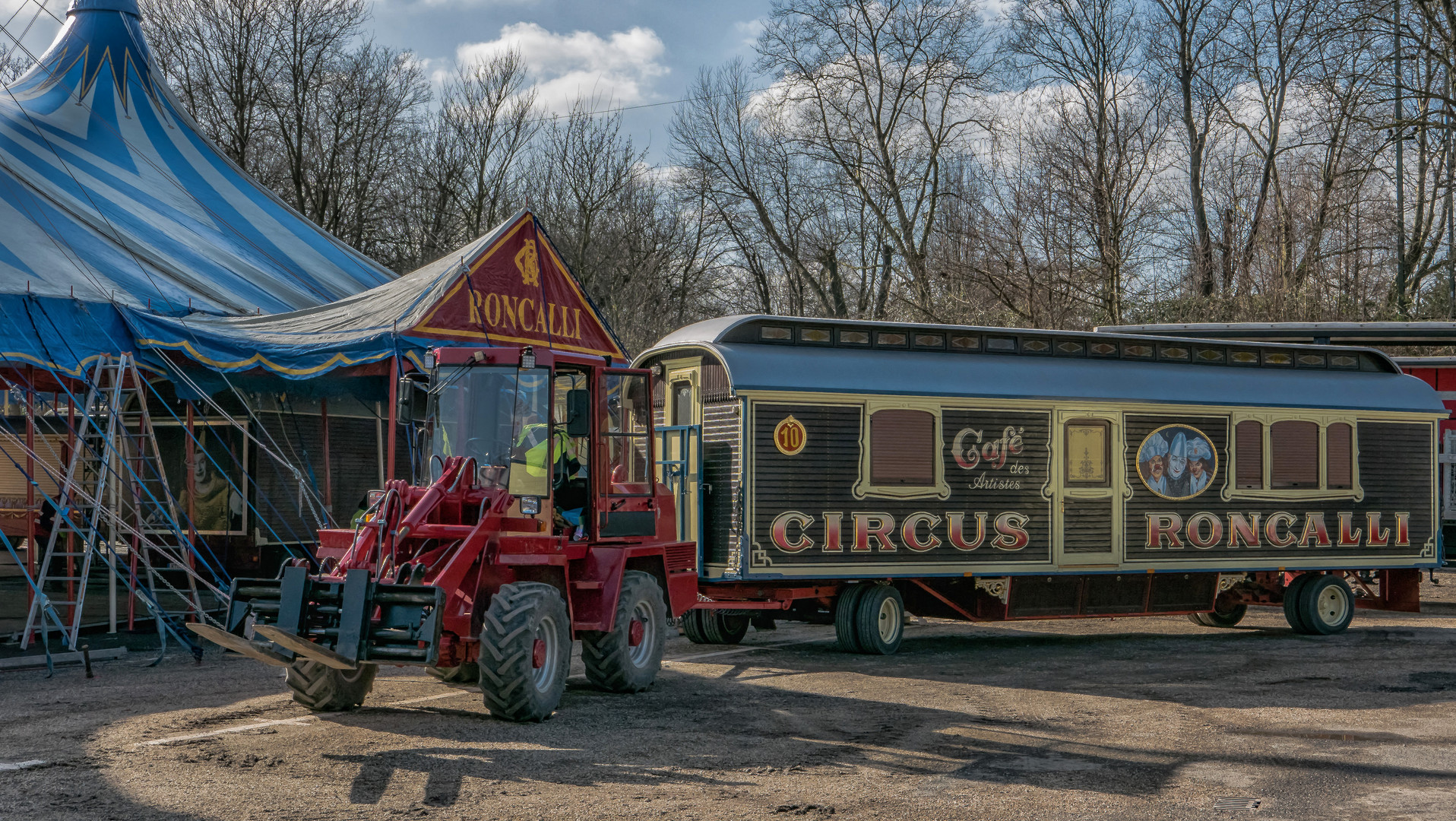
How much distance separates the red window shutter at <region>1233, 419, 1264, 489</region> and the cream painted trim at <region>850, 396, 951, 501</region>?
3.84 m

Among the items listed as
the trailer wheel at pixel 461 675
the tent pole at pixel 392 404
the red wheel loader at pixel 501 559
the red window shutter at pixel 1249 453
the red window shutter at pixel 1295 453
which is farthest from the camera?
the red window shutter at pixel 1295 453

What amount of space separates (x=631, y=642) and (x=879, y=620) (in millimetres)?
3500

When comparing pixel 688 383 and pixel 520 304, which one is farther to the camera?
pixel 520 304

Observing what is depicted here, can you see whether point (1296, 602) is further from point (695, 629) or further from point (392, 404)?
point (392, 404)

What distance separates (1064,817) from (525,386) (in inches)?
191

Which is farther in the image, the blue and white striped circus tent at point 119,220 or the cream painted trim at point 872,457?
the blue and white striped circus tent at point 119,220

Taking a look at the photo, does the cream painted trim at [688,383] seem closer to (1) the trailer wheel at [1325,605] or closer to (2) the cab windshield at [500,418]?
(2) the cab windshield at [500,418]

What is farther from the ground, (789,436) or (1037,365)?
(1037,365)

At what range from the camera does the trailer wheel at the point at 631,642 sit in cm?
992

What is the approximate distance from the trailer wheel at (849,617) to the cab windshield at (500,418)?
4458 millimetres

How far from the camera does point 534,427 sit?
31.2ft

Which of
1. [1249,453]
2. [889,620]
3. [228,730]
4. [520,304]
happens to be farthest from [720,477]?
[1249,453]

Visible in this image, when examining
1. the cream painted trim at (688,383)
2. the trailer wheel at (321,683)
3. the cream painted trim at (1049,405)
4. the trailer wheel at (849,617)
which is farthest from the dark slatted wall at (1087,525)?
the trailer wheel at (321,683)

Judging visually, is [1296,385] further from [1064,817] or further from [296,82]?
[296,82]
